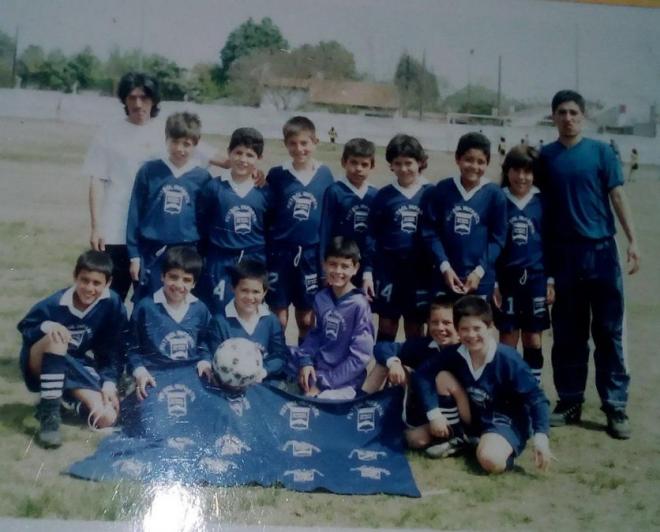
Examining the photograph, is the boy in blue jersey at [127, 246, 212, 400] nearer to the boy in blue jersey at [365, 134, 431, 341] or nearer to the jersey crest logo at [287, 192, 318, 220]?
the jersey crest logo at [287, 192, 318, 220]

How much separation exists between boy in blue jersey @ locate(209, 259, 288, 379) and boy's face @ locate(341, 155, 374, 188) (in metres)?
0.33

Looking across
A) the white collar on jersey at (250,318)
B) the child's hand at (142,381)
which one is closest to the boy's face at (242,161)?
the white collar on jersey at (250,318)

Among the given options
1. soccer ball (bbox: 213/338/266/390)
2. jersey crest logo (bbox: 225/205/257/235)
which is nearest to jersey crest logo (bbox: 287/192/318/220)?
jersey crest logo (bbox: 225/205/257/235)

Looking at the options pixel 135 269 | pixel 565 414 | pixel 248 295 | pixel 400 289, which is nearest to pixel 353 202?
pixel 400 289

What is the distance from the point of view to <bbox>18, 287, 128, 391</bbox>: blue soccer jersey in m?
1.65

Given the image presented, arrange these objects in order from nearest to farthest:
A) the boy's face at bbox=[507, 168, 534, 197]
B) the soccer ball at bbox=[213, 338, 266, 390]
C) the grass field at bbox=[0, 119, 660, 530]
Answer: the grass field at bbox=[0, 119, 660, 530] < the soccer ball at bbox=[213, 338, 266, 390] < the boy's face at bbox=[507, 168, 534, 197]

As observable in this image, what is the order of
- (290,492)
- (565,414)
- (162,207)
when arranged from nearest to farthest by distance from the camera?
1. (290,492)
2. (162,207)
3. (565,414)

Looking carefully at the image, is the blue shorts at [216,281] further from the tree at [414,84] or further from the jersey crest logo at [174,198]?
the tree at [414,84]

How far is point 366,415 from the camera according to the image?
1.69m

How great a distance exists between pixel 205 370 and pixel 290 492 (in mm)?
353

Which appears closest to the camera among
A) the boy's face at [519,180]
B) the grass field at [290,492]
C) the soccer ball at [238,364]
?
the grass field at [290,492]

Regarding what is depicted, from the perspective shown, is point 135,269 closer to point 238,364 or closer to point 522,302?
point 238,364

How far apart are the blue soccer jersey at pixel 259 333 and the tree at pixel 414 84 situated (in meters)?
0.65

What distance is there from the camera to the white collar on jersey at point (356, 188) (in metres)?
1.73
